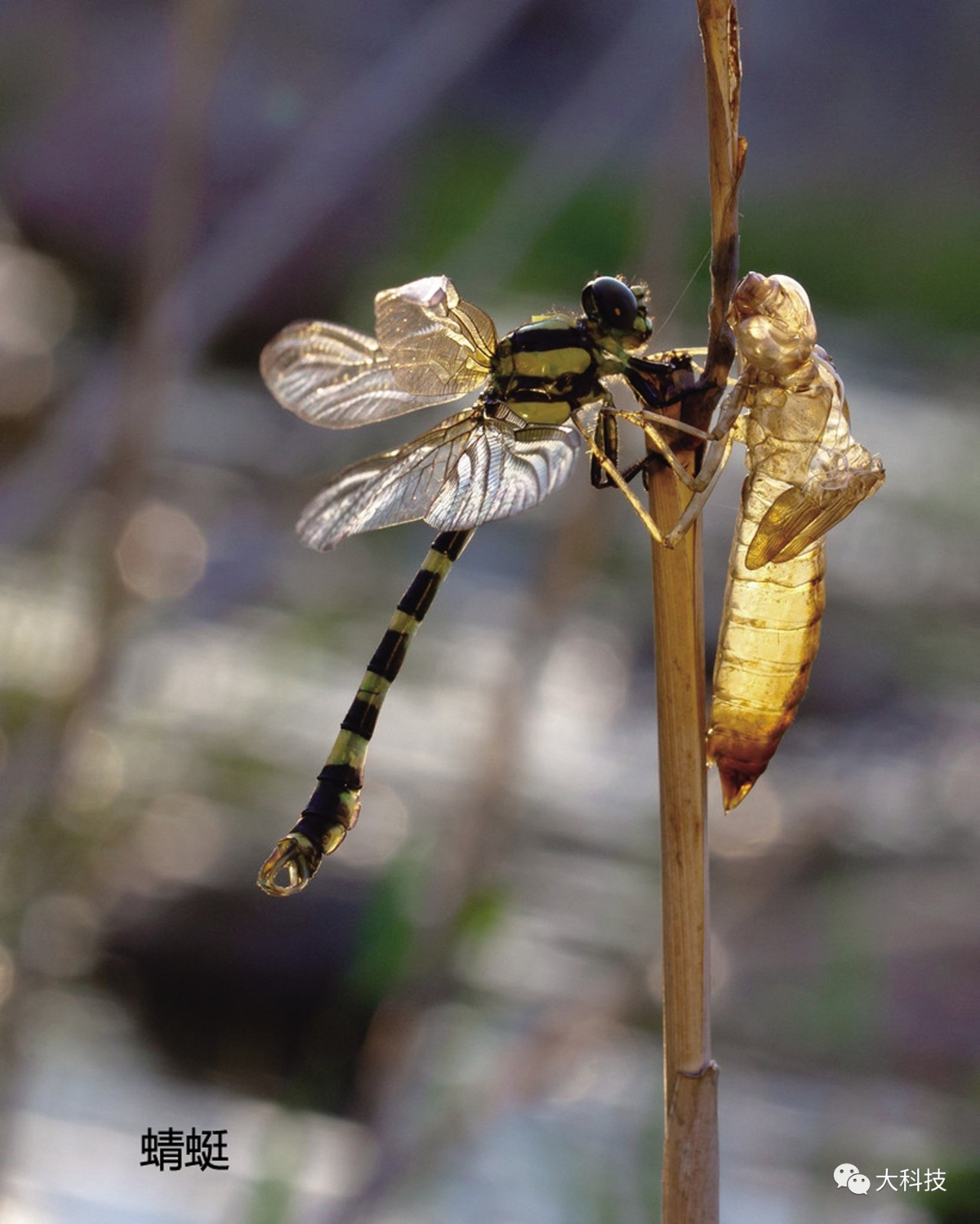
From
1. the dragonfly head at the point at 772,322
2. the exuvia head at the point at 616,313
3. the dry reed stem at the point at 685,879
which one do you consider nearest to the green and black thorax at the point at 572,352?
the exuvia head at the point at 616,313

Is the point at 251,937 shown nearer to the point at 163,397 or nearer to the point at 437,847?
the point at 437,847

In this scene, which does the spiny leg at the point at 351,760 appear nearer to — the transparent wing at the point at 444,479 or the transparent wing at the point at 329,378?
the transparent wing at the point at 444,479

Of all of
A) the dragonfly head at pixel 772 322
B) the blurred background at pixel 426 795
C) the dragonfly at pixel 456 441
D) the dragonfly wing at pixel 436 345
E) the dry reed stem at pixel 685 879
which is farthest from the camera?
the blurred background at pixel 426 795

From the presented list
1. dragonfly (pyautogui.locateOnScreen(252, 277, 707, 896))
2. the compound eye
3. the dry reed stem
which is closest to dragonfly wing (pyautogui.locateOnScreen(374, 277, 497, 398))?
dragonfly (pyautogui.locateOnScreen(252, 277, 707, 896))

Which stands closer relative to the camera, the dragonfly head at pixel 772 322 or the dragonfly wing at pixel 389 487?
the dragonfly head at pixel 772 322

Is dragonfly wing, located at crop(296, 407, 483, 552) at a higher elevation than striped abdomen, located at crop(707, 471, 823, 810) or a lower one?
higher

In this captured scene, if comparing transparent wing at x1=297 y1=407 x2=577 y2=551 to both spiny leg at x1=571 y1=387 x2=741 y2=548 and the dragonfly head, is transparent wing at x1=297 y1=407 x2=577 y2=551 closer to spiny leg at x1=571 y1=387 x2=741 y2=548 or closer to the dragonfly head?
spiny leg at x1=571 y1=387 x2=741 y2=548

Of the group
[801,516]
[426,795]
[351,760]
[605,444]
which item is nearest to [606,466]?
[605,444]

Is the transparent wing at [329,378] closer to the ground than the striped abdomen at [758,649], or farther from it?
farther from it
